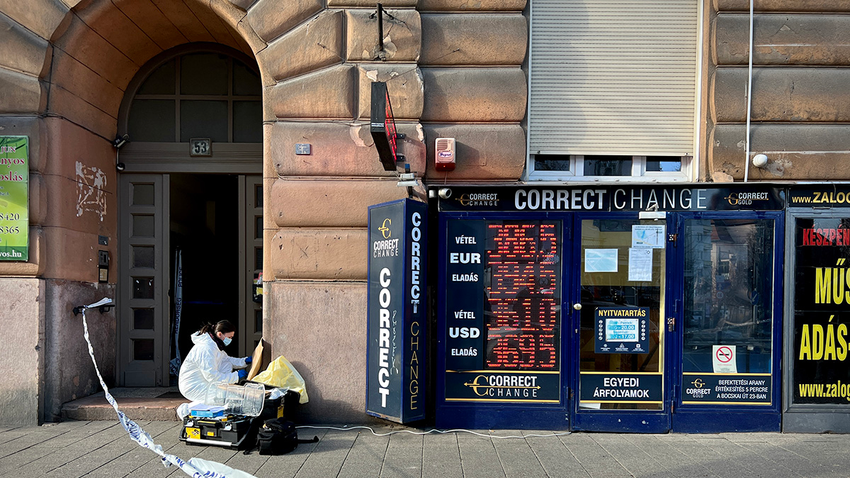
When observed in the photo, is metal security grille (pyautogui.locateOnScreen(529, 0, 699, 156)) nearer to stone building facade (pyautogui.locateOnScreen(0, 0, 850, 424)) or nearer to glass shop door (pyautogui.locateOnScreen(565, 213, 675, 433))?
stone building facade (pyautogui.locateOnScreen(0, 0, 850, 424))

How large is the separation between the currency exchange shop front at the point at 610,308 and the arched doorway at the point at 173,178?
112 inches

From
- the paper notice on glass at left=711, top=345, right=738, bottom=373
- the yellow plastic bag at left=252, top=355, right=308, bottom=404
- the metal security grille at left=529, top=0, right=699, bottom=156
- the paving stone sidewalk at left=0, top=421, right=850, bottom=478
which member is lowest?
the paving stone sidewalk at left=0, top=421, right=850, bottom=478

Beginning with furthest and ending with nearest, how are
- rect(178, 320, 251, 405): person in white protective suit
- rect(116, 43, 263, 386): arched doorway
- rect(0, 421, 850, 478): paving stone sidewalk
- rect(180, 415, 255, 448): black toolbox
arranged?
rect(116, 43, 263, 386): arched doorway → rect(178, 320, 251, 405): person in white protective suit → rect(180, 415, 255, 448): black toolbox → rect(0, 421, 850, 478): paving stone sidewalk

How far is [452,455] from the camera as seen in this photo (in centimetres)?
546

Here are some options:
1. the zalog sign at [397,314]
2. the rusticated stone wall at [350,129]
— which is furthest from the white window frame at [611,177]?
the zalog sign at [397,314]

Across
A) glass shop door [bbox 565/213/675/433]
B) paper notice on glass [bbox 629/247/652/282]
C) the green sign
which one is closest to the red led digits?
glass shop door [bbox 565/213/675/433]

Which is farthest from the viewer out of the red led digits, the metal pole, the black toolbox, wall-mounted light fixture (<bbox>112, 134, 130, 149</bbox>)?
wall-mounted light fixture (<bbox>112, 134, 130, 149</bbox>)

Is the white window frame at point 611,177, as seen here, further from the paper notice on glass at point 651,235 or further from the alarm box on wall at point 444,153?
the alarm box on wall at point 444,153

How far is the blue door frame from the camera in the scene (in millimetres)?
6211

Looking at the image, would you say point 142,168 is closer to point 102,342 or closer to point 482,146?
point 102,342

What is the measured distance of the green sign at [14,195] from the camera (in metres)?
6.41

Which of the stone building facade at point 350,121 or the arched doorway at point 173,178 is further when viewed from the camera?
the arched doorway at point 173,178

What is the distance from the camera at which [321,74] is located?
6508 millimetres

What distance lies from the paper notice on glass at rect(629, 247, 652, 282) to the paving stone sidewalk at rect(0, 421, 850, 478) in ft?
5.48
